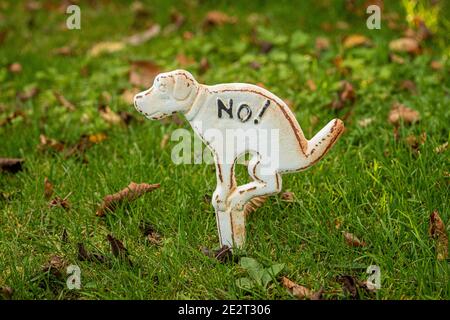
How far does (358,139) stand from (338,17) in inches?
80.7

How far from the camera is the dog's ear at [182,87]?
2332 mm

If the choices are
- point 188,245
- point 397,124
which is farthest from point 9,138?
point 397,124

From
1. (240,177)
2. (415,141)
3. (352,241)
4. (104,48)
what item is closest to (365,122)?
(415,141)

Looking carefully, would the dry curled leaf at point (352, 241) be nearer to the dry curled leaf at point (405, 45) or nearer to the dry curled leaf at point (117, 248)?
the dry curled leaf at point (117, 248)

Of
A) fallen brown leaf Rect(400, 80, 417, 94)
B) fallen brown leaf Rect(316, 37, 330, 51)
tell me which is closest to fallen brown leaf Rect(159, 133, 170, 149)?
fallen brown leaf Rect(400, 80, 417, 94)

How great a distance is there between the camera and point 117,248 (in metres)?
2.57

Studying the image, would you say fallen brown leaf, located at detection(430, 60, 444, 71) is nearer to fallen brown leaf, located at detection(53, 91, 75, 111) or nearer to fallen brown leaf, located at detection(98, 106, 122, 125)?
fallen brown leaf, located at detection(98, 106, 122, 125)

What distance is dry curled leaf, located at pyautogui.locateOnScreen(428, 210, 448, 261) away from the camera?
8.07 feet

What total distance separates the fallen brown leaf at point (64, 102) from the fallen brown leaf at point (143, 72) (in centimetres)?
45

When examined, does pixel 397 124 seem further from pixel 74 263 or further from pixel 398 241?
pixel 74 263

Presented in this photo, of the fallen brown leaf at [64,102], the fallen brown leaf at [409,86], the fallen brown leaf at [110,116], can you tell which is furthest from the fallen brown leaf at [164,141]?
the fallen brown leaf at [409,86]

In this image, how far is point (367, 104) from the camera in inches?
150

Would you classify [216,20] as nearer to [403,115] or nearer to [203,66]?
[203,66]

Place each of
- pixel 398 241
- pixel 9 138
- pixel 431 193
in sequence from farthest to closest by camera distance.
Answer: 1. pixel 9 138
2. pixel 431 193
3. pixel 398 241
